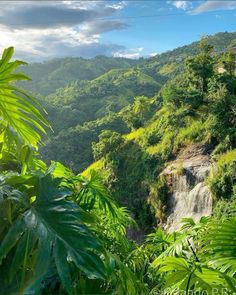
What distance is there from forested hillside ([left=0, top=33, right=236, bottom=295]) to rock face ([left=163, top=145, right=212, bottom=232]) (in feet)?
0.22

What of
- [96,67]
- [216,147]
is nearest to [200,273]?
[216,147]

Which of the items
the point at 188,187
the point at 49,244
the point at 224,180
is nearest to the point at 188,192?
the point at 188,187

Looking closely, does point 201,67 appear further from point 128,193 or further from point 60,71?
point 60,71

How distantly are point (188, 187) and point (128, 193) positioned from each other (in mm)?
6774

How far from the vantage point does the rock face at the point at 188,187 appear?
885 inches

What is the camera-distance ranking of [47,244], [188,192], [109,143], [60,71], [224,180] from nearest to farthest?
[47,244], [224,180], [188,192], [109,143], [60,71]

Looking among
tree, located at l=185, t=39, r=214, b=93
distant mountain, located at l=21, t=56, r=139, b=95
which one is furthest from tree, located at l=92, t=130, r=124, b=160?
distant mountain, located at l=21, t=56, r=139, b=95

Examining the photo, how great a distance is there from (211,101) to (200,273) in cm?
2705

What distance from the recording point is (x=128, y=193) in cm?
2989

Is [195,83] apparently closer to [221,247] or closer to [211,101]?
[211,101]

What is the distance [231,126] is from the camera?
2509 cm

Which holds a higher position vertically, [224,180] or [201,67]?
[201,67]

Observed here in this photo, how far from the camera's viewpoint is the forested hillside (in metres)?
1.13

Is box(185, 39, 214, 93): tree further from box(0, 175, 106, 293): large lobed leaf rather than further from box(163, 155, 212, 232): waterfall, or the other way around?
box(0, 175, 106, 293): large lobed leaf
